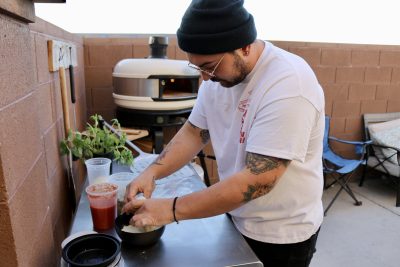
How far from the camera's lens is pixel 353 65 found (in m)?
3.58

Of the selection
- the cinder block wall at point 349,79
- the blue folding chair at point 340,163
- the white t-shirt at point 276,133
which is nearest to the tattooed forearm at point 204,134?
the white t-shirt at point 276,133

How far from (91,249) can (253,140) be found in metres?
0.54

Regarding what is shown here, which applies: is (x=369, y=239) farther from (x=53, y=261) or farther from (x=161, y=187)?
(x=53, y=261)

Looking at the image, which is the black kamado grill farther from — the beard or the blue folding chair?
the blue folding chair

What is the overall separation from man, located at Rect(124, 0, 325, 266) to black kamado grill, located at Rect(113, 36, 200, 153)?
0.90 meters

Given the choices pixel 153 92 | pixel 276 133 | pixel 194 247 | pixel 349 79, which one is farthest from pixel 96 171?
pixel 349 79

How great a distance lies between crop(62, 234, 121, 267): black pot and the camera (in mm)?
839

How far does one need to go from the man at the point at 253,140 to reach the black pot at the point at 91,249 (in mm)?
106

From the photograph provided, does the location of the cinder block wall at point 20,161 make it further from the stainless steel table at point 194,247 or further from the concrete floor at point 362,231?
the concrete floor at point 362,231

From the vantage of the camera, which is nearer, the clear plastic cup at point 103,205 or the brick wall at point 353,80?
the clear plastic cup at point 103,205

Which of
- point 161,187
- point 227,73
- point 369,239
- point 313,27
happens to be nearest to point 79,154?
point 161,187

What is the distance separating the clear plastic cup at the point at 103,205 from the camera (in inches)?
42.2

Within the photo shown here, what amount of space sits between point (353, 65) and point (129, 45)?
236cm

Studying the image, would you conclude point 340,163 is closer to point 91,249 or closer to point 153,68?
point 153,68
